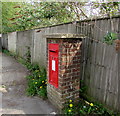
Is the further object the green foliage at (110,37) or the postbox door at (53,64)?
the postbox door at (53,64)

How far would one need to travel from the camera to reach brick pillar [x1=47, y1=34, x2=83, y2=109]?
8.78 ft

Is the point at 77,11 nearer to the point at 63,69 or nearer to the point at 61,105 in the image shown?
the point at 63,69

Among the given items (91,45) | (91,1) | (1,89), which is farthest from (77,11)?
(1,89)

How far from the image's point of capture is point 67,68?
2.79 meters

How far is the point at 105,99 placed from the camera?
9.14ft

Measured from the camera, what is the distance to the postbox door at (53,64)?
9.28 feet

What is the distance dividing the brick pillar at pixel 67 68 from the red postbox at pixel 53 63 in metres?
0.11

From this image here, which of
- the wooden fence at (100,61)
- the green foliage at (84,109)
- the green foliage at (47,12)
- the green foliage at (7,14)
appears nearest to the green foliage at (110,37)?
the wooden fence at (100,61)

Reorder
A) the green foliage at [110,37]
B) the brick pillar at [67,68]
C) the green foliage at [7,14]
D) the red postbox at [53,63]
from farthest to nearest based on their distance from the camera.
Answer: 1. the green foliage at [7,14]
2. the red postbox at [53,63]
3. the brick pillar at [67,68]
4. the green foliage at [110,37]

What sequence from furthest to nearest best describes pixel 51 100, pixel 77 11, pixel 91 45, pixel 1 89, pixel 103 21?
pixel 77 11
pixel 1 89
pixel 51 100
pixel 91 45
pixel 103 21

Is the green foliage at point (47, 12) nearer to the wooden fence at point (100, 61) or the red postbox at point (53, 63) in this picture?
the wooden fence at point (100, 61)

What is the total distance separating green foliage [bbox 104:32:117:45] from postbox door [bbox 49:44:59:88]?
3.57ft

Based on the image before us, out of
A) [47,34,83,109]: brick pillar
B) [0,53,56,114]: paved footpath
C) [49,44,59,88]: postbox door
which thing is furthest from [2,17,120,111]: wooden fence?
[0,53,56,114]: paved footpath

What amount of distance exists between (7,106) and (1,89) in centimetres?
115
